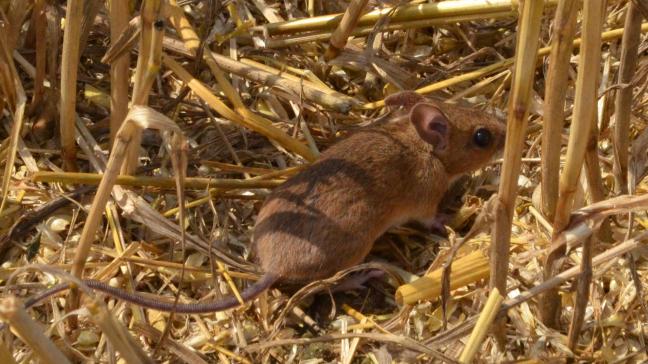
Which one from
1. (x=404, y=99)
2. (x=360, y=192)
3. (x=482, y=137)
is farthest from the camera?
(x=482, y=137)

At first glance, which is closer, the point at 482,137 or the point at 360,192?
the point at 360,192

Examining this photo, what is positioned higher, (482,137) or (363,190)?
(482,137)

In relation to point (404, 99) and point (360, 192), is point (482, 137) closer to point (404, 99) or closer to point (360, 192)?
point (404, 99)

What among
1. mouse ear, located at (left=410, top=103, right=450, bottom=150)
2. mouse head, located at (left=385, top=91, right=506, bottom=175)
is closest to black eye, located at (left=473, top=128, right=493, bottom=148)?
mouse head, located at (left=385, top=91, right=506, bottom=175)

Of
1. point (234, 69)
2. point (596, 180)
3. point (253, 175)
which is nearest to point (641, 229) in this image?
point (596, 180)

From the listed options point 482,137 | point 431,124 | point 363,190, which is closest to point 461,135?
point 482,137

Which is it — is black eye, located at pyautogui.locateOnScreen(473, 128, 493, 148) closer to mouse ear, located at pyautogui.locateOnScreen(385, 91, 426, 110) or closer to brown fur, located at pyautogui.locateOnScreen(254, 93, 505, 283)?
brown fur, located at pyautogui.locateOnScreen(254, 93, 505, 283)

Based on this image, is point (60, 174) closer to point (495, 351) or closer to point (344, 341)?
point (344, 341)
